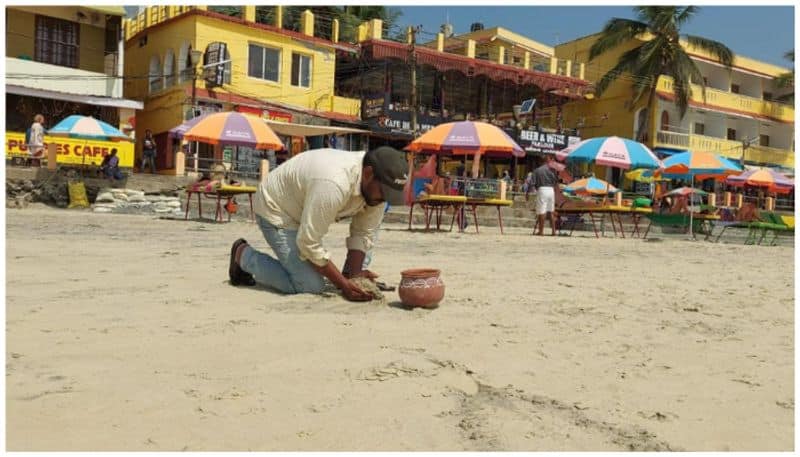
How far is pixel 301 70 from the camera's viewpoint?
890 inches

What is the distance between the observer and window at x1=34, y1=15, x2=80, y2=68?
1934cm

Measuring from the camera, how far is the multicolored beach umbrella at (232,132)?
1150cm

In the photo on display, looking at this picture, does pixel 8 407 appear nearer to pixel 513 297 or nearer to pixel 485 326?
pixel 485 326

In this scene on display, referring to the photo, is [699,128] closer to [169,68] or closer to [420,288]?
[169,68]

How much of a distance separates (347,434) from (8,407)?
102 centimetres

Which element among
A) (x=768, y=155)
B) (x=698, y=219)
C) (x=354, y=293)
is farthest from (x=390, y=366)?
(x=768, y=155)

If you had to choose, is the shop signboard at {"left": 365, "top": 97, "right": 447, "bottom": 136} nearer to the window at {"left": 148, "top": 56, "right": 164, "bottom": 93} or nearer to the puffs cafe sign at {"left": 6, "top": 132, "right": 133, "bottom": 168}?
A: the window at {"left": 148, "top": 56, "right": 164, "bottom": 93}

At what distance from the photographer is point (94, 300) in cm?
369

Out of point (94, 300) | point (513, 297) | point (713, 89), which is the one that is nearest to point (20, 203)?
point (94, 300)

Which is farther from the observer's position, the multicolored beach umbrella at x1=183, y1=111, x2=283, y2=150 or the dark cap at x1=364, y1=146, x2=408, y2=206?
the multicolored beach umbrella at x1=183, y1=111, x2=283, y2=150

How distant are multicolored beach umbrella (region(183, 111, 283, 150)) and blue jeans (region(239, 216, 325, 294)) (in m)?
7.61

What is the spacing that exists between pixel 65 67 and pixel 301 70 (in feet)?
23.3

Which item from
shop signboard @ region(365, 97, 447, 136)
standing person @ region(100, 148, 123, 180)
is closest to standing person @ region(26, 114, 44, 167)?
standing person @ region(100, 148, 123, 180)

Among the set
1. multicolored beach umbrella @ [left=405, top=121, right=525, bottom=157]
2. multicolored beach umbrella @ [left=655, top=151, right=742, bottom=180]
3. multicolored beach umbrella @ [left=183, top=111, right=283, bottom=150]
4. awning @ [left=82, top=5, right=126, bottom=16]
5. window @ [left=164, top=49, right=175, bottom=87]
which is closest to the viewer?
multicolored beach umbrella @ [left=183, top=111, right=283, bottom=150]
